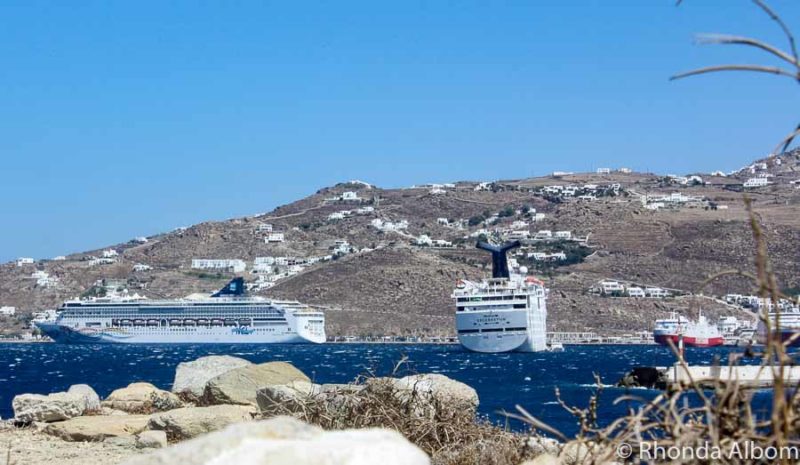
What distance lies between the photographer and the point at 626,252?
101562mm

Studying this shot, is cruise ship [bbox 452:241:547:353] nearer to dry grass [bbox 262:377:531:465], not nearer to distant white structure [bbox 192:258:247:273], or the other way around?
distant white structure [bbox 192:258:247:273]

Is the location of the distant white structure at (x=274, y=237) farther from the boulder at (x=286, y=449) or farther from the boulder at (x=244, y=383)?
the boulder at (x=286, y=449)

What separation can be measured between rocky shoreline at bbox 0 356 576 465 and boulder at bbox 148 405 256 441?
0.01 meters

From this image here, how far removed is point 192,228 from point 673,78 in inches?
5070

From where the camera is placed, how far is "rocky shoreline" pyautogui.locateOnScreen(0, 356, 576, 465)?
7.47 ft

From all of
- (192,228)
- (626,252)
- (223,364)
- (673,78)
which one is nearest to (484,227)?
(626,252)

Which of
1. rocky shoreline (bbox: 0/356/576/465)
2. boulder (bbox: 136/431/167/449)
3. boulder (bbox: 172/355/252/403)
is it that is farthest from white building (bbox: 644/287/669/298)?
boulder (bbox: 136/431/167/449)

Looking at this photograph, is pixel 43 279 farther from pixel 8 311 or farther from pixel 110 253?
pixel 110 253

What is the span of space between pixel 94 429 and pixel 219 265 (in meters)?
106

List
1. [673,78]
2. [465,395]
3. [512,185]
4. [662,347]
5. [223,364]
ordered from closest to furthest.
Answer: [673,78]
[465,395]
[223,364]
[662,347]
[512,185]

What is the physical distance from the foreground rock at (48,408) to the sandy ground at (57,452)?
130cm

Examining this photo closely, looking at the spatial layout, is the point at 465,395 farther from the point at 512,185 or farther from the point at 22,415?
the point at 512,185

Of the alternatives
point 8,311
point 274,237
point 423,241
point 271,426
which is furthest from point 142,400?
point 274,237

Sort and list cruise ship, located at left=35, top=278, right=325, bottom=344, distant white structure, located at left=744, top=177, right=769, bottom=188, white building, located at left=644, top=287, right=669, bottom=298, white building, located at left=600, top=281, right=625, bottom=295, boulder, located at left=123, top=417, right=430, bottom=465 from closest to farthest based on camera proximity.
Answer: boulder, located at left=123, top=417, right=430, bottom=465, cruise ship, located at left=35, top=278, right=325, bottom=344, white building, located at left=644, top=287, right=669, bottom=298, white building, located at left=600, top=281, right=625, bottom=295, distant white structure, located at left=744, top=177, right=769, bottom=188
